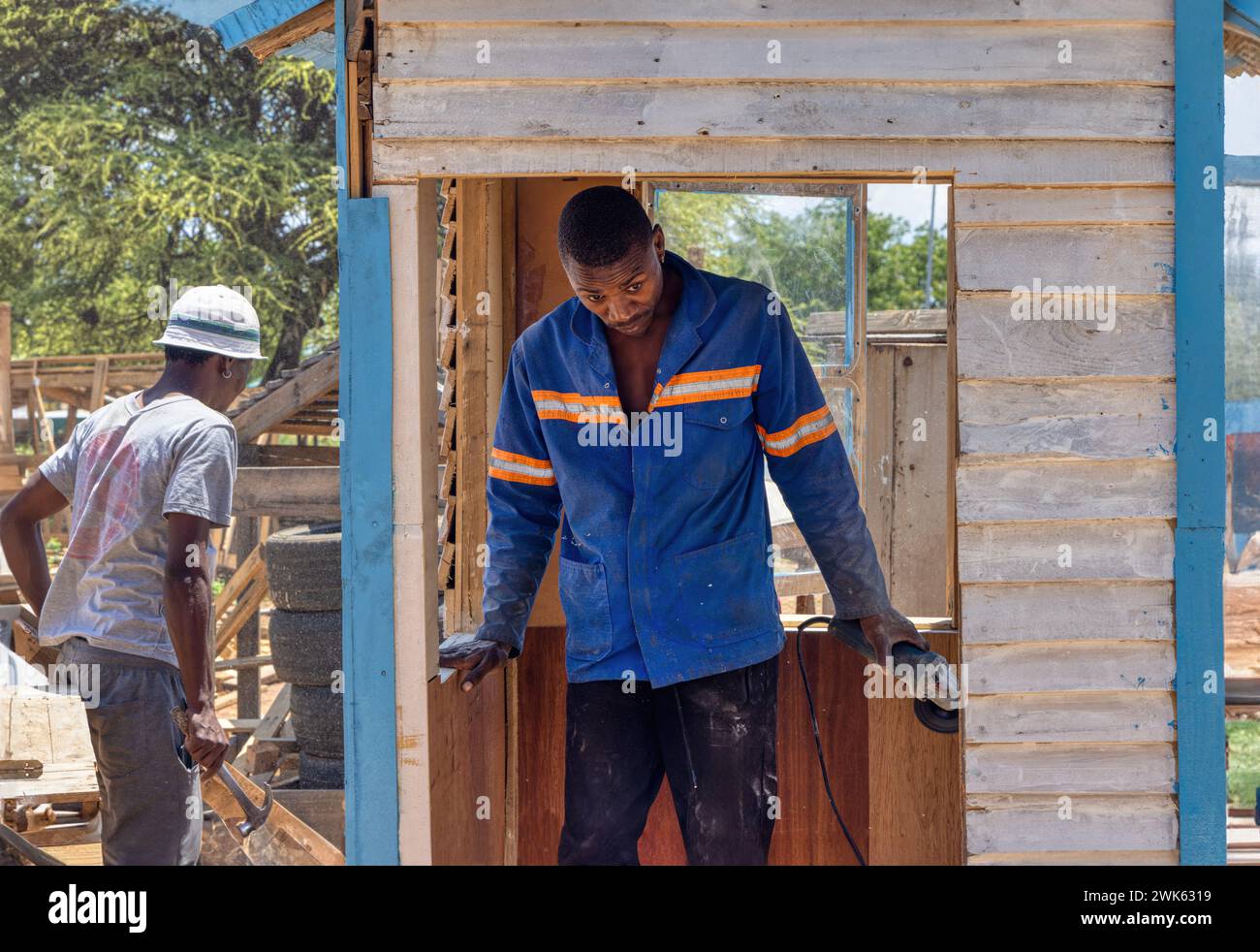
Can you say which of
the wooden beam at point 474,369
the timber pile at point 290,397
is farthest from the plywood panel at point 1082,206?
the timber pile at point 290,397

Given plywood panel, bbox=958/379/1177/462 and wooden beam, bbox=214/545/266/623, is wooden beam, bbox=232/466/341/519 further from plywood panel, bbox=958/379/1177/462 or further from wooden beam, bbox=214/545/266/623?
plywood panel, bbox=958/379/1177/462

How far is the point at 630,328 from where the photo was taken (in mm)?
3221

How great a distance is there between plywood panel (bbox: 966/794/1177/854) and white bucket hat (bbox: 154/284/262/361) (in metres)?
2.53

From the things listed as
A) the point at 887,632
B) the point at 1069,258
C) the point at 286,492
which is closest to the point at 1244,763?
the point at 286,492

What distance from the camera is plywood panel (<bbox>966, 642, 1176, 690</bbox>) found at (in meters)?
3.39

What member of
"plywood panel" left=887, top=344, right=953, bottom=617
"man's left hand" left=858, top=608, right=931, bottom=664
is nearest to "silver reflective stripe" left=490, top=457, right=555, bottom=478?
"man's left hand" left=858, top=608, right=931, bottom=664

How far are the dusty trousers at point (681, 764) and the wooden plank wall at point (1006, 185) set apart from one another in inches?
24.4

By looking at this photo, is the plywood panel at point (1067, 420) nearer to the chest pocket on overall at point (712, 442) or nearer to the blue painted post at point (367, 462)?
the chest pocket on overall at point (712, 442)

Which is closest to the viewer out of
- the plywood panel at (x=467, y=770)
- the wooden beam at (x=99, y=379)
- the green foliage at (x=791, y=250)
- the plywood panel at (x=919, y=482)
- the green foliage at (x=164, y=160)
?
the plywood panel at (x=467, y=770)

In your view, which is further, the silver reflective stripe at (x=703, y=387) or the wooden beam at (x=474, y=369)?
the wooden beam at (x=474, y=369)

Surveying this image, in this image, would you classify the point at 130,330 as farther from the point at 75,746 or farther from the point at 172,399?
the point at 172,399

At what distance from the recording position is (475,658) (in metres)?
3.26

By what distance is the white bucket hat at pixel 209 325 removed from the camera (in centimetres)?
400

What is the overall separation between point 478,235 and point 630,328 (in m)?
1.42
